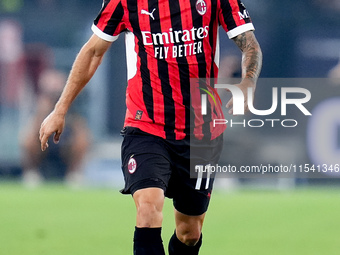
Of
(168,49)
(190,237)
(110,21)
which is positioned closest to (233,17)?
(168,49)

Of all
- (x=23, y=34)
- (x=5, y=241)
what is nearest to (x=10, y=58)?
(x=23, y=34)

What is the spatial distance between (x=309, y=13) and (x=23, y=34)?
14.3 feet

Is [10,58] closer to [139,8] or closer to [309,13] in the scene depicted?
[309,13]

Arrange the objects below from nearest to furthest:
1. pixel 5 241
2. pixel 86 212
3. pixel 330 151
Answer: pixel 5 241 → pixel 86 212 → pixel 330 151

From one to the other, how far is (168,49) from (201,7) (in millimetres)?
336

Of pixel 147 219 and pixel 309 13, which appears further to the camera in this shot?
pixel 309 13

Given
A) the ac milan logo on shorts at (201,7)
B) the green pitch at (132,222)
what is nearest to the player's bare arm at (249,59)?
the ac milan logo on shorts at (201,7)

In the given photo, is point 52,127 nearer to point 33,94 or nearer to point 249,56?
point 249,56

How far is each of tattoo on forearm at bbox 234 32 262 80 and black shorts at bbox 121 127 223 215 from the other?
0.56 m

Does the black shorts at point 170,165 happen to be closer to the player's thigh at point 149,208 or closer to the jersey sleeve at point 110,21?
the player's thigh at point 149,208

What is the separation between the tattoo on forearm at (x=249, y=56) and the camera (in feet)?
16.1

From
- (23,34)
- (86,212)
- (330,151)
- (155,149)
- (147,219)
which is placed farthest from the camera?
(23,34)

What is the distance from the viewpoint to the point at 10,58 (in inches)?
479

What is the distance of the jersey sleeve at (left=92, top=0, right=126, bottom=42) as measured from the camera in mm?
4949
